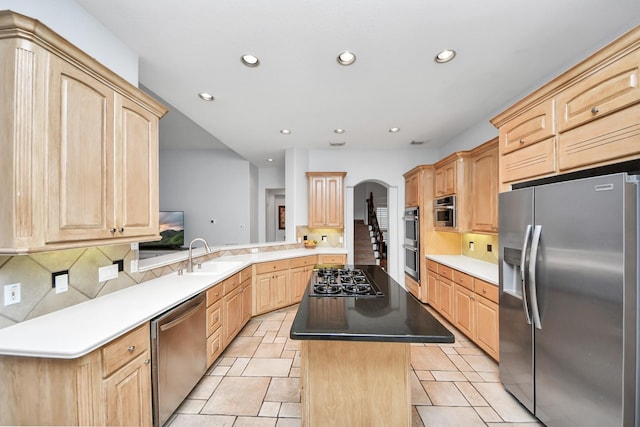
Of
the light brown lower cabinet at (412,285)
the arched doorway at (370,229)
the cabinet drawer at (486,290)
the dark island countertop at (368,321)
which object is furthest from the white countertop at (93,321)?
the arched doorway at (370,229)

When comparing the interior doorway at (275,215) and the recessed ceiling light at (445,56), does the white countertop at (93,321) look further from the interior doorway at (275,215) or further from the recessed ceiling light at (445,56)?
the interior doorway at (275,215)

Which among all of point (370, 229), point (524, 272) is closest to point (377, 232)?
point (370, 229)

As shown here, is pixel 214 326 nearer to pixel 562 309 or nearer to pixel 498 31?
pixel 562 309

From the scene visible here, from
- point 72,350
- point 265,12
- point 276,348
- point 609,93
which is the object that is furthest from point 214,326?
point 609,93

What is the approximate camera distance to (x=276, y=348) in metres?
2.84

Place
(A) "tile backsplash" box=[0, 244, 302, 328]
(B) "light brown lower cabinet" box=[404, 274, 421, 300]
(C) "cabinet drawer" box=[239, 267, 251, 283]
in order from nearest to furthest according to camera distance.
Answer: (A) "tile backsplash" box=[0, 244, 302, 328] < (C) "cabinet drawer" box=[239, 267, 251, 283] < (B) "light brown lower cabinet" box=[404, 274, 421, 300]

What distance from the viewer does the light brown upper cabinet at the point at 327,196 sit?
474 centimetres

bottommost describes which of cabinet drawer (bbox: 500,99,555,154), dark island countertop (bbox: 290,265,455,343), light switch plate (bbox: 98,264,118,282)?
dark island countertop (bbox: 290,265,455,343)

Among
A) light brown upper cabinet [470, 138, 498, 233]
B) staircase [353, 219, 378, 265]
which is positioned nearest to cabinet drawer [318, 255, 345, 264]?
staircase [353, 219, 378, 265]

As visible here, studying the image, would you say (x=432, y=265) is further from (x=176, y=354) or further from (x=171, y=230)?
(x=171, y=230)

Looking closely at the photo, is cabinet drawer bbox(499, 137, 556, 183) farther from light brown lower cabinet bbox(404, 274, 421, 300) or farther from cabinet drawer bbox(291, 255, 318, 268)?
cabinet drawer bbox(291, 255, 318, 268)

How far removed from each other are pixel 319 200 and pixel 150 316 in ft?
11.4

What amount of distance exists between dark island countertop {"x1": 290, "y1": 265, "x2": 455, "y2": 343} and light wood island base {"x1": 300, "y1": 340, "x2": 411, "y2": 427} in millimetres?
180

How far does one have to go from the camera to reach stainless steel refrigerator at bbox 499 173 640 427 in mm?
1254
